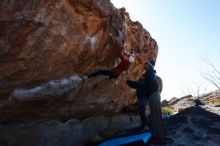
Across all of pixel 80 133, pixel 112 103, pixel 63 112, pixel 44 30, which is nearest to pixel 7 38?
pixel 44 30

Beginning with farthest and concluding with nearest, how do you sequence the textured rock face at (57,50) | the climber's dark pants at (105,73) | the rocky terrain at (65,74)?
the climber's dark pants at (105,73)
the rocky terrain at (65,74)
the textured rock face at (57,50)

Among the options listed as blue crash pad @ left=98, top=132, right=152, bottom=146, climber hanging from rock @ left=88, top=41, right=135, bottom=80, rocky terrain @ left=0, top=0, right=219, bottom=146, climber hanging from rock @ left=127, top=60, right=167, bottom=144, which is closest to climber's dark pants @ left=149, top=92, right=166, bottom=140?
climber hanging from rock @ left=127, top=60, right=167, bottom=144

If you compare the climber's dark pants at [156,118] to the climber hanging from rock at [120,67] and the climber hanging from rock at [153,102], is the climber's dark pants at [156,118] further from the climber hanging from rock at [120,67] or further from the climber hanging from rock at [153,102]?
the climber hanging from rock at [120,67]

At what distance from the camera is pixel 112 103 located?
354 inches

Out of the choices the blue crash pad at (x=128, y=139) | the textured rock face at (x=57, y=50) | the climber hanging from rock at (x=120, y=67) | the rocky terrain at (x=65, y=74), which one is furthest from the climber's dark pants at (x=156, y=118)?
the textured rock face at (x=57, y=50)

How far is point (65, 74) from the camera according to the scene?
20.4 feet

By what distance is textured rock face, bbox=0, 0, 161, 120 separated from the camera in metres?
4.82

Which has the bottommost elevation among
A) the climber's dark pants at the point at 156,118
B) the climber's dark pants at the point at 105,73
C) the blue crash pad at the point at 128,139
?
the blue crash pad at the point at 128,139

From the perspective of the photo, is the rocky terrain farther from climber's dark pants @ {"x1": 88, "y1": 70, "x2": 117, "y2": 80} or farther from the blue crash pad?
the blue crash pad

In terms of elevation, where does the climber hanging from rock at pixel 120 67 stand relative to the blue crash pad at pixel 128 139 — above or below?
above

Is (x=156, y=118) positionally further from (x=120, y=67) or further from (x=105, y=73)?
(x=105, y=73)

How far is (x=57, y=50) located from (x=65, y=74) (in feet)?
2.46

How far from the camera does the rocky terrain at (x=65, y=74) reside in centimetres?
499

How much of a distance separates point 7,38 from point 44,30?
0.66 m
